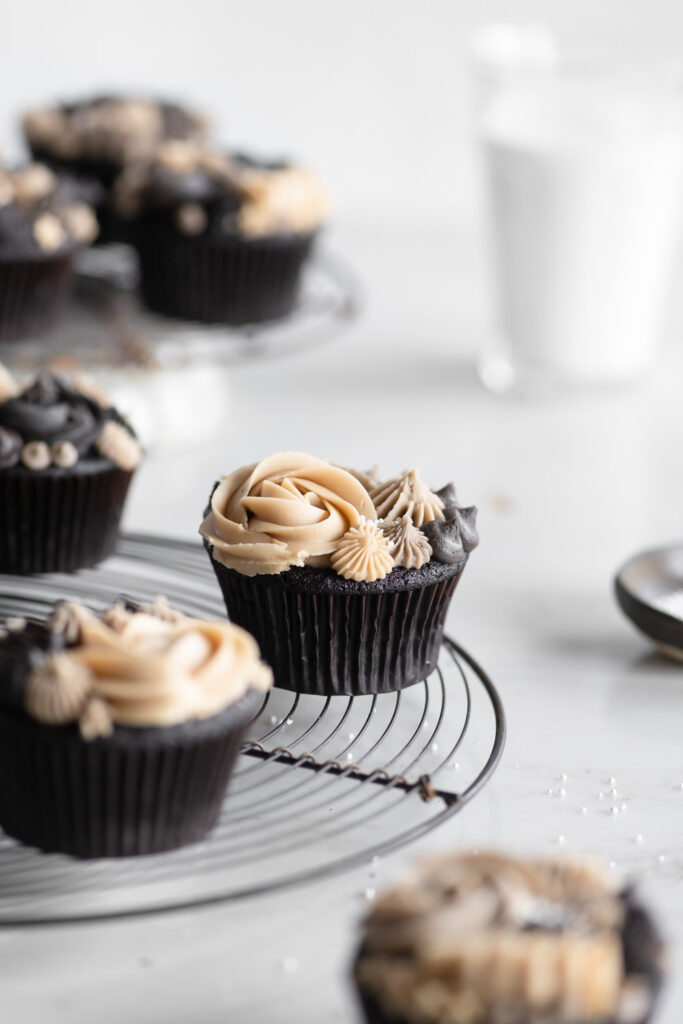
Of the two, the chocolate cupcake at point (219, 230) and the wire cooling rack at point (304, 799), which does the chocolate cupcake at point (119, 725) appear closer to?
the wire cooling rack at point (304, 799)

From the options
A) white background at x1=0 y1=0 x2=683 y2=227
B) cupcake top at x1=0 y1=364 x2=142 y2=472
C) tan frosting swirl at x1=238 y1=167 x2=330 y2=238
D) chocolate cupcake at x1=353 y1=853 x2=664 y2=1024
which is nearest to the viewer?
chocolate cupcake at x1=353 y1=853 x2=664 y2=1024

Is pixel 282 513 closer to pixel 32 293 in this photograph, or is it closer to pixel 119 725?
pixel 119 725

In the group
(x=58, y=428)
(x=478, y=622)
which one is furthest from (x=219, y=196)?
(x=478, y=622)

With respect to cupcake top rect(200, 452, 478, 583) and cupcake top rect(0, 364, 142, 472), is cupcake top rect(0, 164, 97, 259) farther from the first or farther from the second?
cupcake top rect(200, 452, 478, 583)

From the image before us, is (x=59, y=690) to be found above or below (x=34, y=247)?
above

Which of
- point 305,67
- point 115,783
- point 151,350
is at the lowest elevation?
point 305,67

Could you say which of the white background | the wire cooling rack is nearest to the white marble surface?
the wire cooling rack

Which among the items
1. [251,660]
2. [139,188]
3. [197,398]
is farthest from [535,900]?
[139,188]
